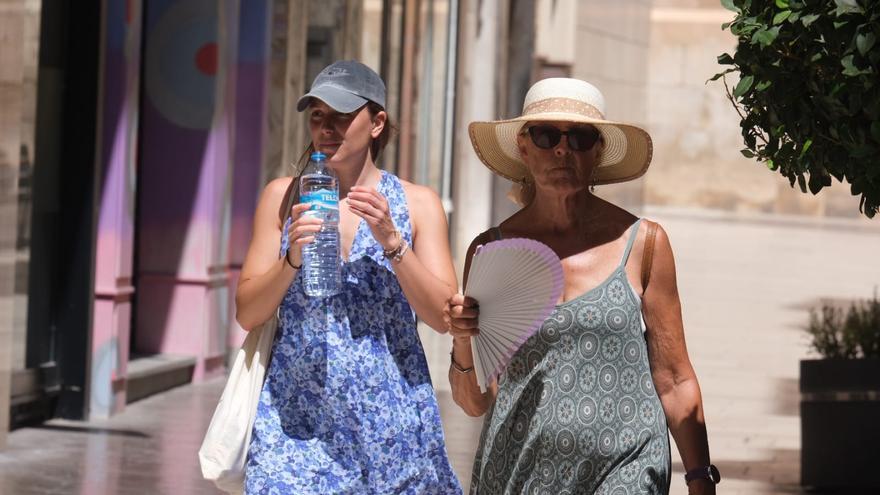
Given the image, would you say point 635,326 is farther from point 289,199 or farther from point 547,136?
point 289,199

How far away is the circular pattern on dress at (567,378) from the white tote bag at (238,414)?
83cm

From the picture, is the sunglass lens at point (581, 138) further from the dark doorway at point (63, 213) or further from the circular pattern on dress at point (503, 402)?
the dark doorway at point (63, 213)

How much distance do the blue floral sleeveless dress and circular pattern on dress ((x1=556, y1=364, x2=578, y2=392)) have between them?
57cm

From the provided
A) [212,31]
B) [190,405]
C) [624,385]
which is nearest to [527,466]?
[624,385]

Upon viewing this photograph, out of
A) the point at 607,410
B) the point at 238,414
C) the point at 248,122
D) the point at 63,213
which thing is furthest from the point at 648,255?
the point at 248,122

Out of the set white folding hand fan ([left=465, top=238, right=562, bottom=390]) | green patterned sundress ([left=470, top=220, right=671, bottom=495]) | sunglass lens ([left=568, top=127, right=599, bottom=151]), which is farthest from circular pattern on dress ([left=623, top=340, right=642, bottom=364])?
sunglass lens ([left=568, top=127, right=599, bottom=151])

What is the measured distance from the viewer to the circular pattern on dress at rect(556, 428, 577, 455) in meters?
4.05

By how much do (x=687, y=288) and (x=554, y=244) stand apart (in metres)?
18.9

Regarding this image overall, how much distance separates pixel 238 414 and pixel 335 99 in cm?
85

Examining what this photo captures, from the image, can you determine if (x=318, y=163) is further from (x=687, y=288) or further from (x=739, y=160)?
(x=739, y=160)

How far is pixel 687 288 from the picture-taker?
2288 cm

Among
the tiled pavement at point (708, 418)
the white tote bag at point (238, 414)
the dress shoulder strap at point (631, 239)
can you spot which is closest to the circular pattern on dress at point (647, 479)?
the dress shoulder strap at point (631, 239)

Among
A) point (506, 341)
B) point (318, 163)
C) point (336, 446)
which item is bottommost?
point (336, 446)

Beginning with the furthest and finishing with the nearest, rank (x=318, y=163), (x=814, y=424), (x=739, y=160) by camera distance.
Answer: (x=739, y=160)
(x=814, y=424)
(x=318, y=163)
